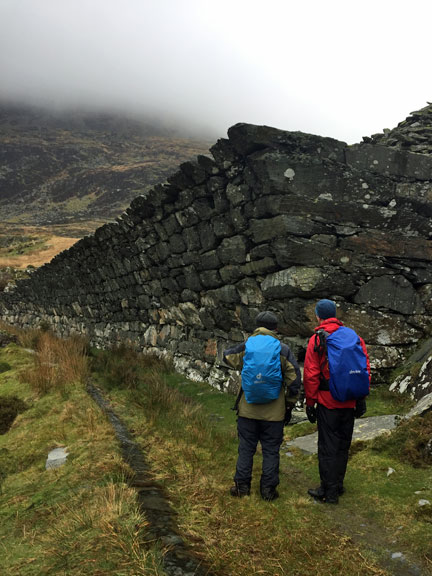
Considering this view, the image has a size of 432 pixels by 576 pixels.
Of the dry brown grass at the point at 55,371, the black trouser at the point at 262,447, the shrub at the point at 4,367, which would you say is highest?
the black trouser at the point at 262,447

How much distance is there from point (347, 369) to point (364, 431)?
4.82ft

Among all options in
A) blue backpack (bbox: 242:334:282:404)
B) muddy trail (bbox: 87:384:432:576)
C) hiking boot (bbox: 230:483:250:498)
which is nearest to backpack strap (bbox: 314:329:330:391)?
blue backpack (bbox: 242:334:282:404)

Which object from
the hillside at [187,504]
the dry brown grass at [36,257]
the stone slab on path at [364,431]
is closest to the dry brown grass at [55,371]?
the hillside at [187,504]

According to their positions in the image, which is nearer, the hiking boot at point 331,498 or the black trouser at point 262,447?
the hiking boot at point 331,498

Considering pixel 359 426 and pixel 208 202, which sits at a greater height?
pixel 208 202

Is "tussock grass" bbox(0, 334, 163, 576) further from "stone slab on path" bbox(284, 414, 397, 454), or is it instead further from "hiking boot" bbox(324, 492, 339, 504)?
"stone slab on path" bbox(284, 414, 397, 454)

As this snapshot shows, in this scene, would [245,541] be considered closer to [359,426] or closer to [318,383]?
[318,383]

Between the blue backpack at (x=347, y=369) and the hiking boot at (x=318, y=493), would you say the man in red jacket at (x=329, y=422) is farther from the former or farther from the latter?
the blue backpack at (x=347, y=369)

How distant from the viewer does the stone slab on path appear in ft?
13.3

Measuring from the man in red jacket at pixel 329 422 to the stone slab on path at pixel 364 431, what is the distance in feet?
2.78

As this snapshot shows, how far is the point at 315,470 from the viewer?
12.7 ft

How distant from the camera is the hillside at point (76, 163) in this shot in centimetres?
8275

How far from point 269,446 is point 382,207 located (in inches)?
154

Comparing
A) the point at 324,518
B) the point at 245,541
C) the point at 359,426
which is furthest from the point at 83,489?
the point at 359,426
